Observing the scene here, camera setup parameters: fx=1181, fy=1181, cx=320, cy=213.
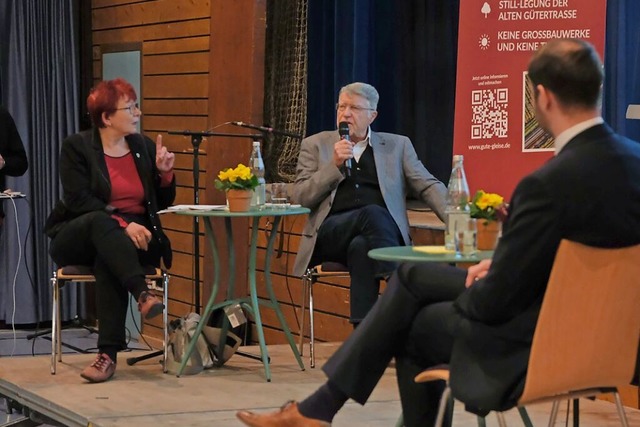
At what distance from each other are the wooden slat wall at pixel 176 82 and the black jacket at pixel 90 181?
2.01 metres

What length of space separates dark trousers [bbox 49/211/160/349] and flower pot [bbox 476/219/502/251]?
1576 mm

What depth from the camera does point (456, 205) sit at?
3.80 meters

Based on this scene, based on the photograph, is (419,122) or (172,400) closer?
(172,400)

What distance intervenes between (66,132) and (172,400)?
13.4 feet

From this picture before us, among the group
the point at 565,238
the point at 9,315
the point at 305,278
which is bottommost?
the point at 9,315

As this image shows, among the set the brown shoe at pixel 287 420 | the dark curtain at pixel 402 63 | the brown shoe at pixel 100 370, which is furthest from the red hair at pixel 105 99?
the brown shoe at pixel 287 420

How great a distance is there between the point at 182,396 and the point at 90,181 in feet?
3.34

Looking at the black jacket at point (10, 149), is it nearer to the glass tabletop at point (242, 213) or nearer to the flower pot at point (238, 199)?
the glass tabletop at point (242, 213)

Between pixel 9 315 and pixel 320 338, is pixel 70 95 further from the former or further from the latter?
pixel 320 338

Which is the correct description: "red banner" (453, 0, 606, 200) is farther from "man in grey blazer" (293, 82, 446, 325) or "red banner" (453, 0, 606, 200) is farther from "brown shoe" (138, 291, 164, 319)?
"brown shoe" (138, 291, 164, 319)

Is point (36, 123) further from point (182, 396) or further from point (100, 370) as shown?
point (182, 396)

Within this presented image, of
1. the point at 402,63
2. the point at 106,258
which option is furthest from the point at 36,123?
the point at 106,258

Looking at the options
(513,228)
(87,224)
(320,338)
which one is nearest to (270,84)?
(320,338)

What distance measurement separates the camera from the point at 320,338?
6.33 m
